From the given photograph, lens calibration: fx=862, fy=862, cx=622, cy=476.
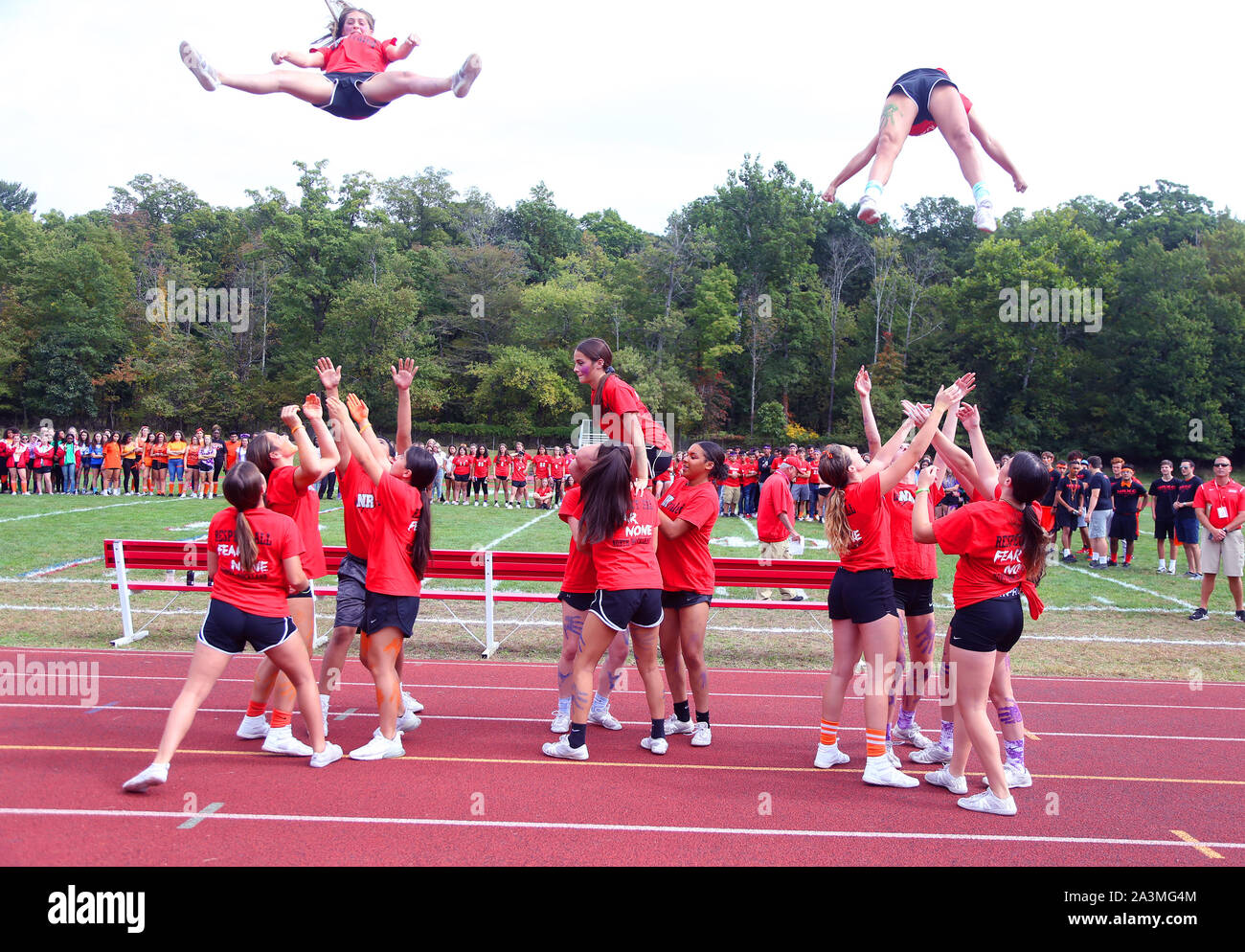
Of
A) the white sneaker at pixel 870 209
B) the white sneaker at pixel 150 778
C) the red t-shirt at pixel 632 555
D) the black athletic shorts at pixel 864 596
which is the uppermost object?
the white sneaker at pixel 870 209

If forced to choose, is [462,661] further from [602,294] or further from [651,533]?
[602,294]

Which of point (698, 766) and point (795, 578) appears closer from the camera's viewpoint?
point (698, 766)

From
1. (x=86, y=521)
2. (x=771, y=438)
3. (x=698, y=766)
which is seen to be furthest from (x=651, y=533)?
(x=771, y=438)

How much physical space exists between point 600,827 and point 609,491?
6.68 ft

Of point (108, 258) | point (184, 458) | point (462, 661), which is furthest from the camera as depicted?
point (108, 258)

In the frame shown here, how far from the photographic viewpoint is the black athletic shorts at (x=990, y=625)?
5016 mm

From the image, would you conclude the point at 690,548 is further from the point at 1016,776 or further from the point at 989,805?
the point at 1016,776

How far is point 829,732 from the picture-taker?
5.79 metres

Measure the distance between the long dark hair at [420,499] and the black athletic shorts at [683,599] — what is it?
5.50ft

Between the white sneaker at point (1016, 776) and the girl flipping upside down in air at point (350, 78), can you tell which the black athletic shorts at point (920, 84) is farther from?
the white sneaker at point (1016, 776)

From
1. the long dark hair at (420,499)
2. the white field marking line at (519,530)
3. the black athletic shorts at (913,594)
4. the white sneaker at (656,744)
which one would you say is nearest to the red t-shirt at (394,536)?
the long dark hair at (420,499)

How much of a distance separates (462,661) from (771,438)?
43.5 m

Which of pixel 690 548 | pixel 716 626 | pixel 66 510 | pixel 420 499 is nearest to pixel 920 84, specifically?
pixel 690 548

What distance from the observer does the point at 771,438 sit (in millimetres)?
50781
